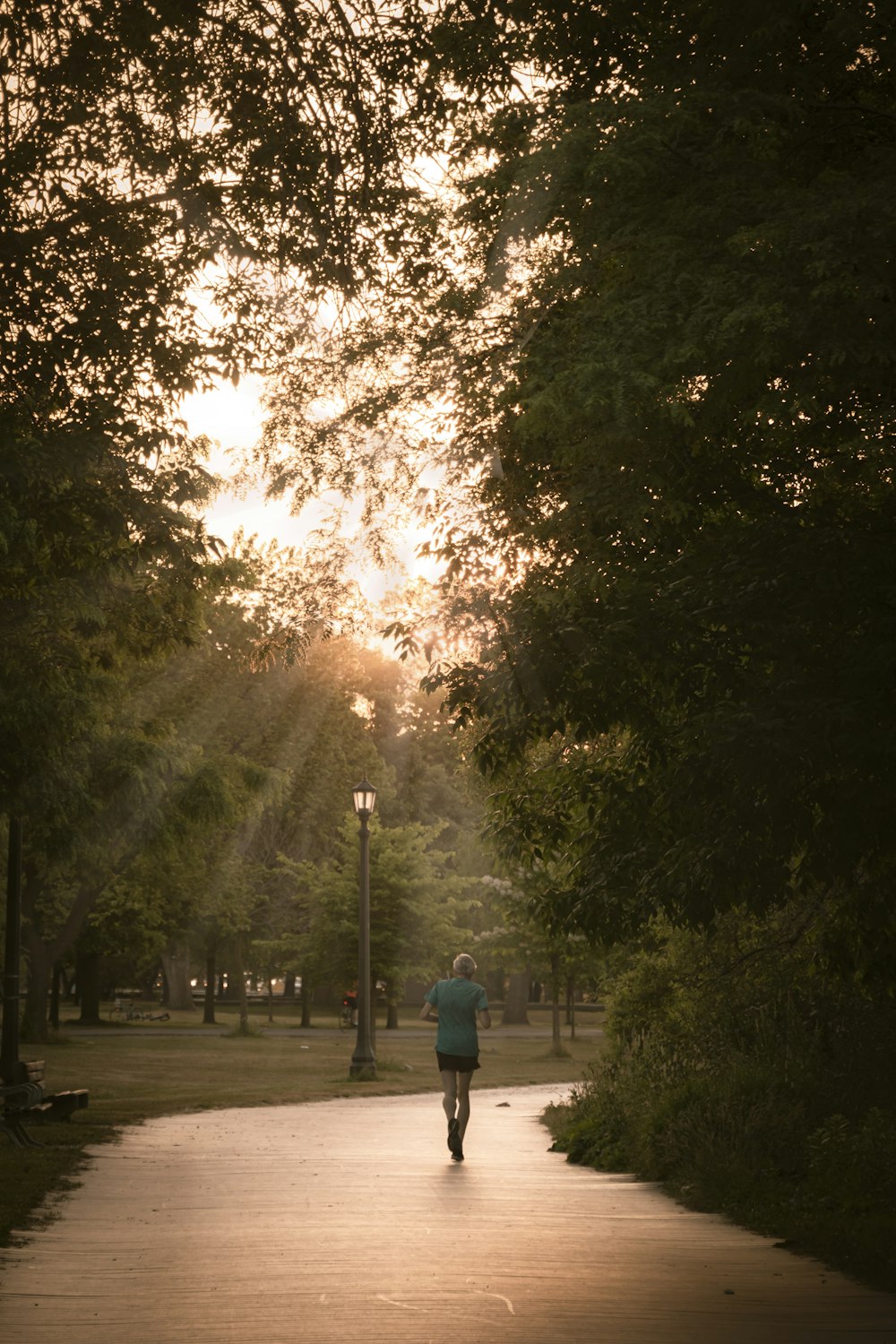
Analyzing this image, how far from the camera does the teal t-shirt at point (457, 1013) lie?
1284cm

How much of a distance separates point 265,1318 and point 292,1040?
124 feet

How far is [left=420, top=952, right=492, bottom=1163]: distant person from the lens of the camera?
41.8ft

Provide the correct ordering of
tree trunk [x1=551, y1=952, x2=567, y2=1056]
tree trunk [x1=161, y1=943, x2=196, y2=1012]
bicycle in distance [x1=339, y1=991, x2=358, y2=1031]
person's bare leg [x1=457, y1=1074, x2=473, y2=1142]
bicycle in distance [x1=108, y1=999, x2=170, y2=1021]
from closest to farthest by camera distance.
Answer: person's bare leg [x1=457, y1=1074, x2=473, y2=1142]
tree trunk [x1=551, y1=952, x2=567, y2=1056]
bicycle in distance [x1=339, y1=991, x2=358, y2=1031]
bicycle in distance [x1=108, y1=999, x2=170, y2=1021]
tree trunk [x1=161, y1=943, x2=196, y2=1012]

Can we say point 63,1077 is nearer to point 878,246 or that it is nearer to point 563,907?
point 563,907

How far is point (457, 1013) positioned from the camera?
1292 cm

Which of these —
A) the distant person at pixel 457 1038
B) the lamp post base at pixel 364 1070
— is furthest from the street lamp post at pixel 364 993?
the distant person at pixel 457 1038

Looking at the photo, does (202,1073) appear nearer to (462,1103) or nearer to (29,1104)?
(29,1104)

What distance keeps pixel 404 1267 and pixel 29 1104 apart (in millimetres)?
8759

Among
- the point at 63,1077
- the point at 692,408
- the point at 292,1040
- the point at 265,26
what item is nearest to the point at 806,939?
the point at 692,408

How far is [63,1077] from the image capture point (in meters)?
26.3

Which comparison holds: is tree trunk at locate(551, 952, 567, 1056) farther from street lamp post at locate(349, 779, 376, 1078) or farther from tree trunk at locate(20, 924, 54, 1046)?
tree trunk at locate(20, 924, 54, 1046)

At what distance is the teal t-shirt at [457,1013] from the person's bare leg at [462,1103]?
22cm

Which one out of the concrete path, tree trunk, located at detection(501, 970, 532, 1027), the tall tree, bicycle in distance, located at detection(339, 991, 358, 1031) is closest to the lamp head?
the concrete path

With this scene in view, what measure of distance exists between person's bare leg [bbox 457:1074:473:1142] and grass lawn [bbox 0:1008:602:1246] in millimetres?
3159
